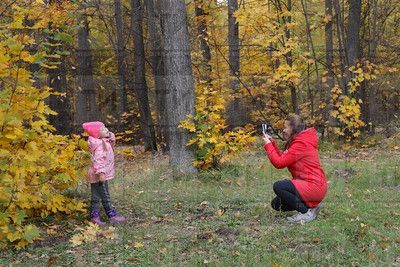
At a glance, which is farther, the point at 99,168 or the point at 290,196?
the point at 99,168

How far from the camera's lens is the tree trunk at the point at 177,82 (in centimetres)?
1009

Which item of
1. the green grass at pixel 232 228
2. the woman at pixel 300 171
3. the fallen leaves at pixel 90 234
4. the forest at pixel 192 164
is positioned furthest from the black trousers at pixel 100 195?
the woman at pixel 300 171

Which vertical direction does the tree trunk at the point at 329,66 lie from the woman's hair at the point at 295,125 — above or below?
above

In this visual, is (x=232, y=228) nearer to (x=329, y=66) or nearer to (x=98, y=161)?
(x=98, y=161)

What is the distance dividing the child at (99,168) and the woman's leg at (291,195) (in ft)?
7.19

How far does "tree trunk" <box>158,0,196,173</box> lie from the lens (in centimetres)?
1009

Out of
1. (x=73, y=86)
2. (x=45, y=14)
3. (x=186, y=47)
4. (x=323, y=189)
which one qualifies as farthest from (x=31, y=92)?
(x=73, y=86)

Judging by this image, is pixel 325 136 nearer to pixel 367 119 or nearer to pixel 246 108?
pixel 367 119

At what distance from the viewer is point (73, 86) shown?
25.5 meters

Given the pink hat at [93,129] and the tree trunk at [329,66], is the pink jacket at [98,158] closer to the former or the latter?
the pink hat at [93,129]

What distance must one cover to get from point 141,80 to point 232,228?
482 inches

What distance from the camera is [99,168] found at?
673cm

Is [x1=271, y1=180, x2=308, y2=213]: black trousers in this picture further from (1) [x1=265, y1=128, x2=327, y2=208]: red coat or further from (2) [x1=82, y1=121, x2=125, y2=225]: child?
(2) [x1=82, y1=121, x2=125, y2=225]: child

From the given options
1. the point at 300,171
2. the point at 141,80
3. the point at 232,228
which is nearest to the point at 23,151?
the point at 232,228
